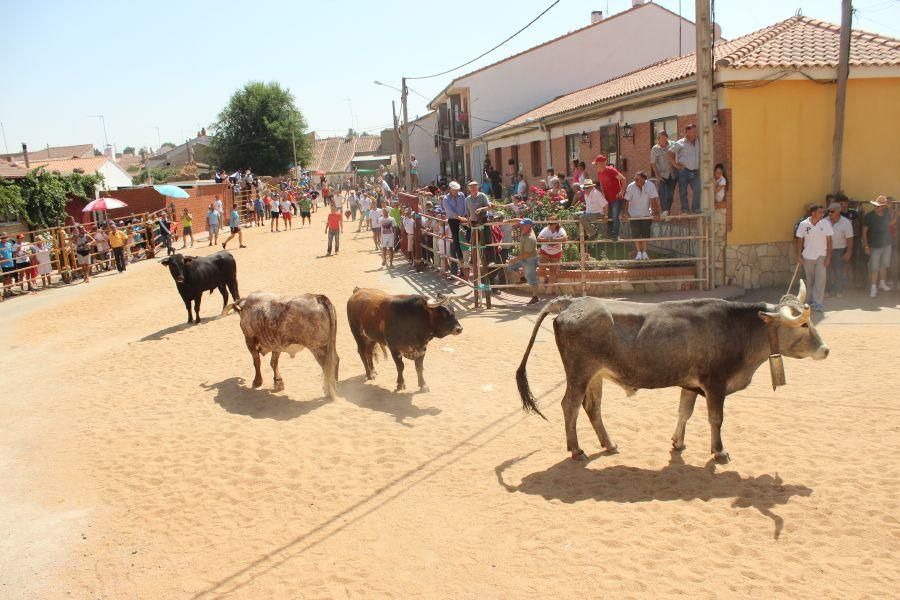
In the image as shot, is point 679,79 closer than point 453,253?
Yes

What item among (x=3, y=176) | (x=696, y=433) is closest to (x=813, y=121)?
(x=696, y=433)

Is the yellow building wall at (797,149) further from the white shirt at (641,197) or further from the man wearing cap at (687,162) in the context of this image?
the white shirt at (641,197)

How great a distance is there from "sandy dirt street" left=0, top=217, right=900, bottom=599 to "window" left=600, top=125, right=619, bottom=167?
9062mm

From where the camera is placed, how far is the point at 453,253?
16797 millimetres

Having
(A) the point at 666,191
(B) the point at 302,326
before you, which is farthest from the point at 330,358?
(A) the point at 666,191

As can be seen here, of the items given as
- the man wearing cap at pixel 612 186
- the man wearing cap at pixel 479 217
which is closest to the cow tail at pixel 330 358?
the man wearing cap at pixel 479 217

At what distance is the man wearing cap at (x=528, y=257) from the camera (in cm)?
1352

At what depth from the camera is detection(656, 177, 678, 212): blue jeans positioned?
15023 millimetres

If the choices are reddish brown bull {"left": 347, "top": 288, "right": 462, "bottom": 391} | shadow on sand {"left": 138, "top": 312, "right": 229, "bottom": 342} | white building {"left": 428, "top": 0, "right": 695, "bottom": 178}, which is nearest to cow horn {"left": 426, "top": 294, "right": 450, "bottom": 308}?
reddish brown bull {"left": 347, "top": 288, "right": 462, "bottom": 391}

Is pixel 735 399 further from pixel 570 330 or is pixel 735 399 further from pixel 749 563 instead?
pixel 749 563

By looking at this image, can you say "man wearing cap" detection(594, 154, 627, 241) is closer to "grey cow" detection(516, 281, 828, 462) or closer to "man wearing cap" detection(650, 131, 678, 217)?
"man wearing cap" detection(650, 131, 678, 217)

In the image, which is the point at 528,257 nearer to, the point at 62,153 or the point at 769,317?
the point at 769,317

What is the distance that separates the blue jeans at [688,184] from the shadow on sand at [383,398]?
23.4 feet

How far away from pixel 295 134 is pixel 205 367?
54.2m
